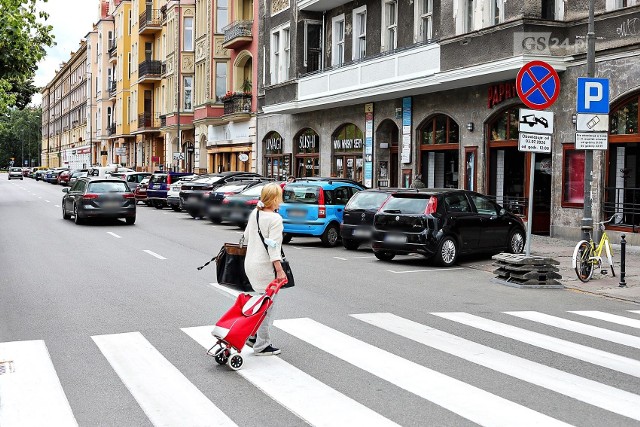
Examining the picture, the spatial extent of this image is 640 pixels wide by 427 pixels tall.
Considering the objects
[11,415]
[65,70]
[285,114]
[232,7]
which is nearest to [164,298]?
[11,415]

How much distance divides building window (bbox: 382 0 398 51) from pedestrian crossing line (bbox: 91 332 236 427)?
71.0ft

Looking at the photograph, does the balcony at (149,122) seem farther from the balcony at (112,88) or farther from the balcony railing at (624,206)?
the balcony railing at (624,206)

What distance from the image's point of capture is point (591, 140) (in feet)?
46.2

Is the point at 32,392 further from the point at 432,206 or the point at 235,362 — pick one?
the point at 432,206

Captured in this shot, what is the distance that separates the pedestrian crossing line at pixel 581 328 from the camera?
8.80m

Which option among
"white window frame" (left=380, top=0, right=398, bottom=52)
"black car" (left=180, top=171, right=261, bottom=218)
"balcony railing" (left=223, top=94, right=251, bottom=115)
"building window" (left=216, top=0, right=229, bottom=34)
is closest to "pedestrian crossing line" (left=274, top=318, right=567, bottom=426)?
"black car" (left=180, top=171, right=261, bottom=218)

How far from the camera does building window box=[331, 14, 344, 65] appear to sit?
32188 mm

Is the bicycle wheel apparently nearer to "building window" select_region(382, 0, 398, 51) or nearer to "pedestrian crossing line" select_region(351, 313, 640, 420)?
"pedestrian crossing line" select_region(351, 313, 640, 420)

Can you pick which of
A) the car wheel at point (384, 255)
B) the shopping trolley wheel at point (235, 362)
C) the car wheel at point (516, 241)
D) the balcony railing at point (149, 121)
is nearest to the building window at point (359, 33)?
the car wheel at point (516, 241)

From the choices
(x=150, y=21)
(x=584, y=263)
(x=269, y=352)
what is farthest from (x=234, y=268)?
(x=150, y=21)

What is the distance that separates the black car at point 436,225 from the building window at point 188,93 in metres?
40.5

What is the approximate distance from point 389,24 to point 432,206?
14516mm

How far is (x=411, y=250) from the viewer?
1555 centimetres

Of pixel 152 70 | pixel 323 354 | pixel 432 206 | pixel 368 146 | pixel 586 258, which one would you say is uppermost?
pixel 152 70
